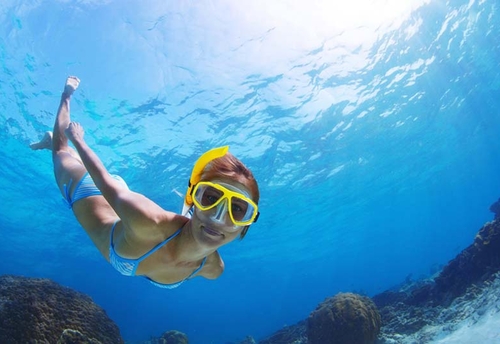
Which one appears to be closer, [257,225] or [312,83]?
[312,83]

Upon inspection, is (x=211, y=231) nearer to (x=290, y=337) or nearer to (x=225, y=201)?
(x=225, y=201)

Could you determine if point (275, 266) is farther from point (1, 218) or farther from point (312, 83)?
point (312, 83)

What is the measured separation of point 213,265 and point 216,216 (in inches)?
68.3

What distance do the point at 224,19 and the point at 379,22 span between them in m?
8.13

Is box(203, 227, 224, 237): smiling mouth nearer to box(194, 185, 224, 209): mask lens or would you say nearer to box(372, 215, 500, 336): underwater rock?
box(194, 185, 224, 209): mask lens

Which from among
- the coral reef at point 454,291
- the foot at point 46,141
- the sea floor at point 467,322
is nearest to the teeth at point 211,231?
the foot at point 46,141

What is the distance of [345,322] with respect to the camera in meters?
8.20

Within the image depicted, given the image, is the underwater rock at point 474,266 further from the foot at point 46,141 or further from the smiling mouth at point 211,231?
the foot at point 46,141

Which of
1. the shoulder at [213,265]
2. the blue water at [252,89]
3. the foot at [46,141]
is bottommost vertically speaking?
the shoulder at [213,265]

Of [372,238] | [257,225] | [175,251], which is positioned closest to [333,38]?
[175,251]

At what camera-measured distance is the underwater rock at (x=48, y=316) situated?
20.2 ft

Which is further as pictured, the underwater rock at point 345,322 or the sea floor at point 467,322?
Answer: the underwater rock at point 345,322

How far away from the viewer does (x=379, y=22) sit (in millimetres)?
16234

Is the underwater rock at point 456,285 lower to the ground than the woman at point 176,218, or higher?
higher
